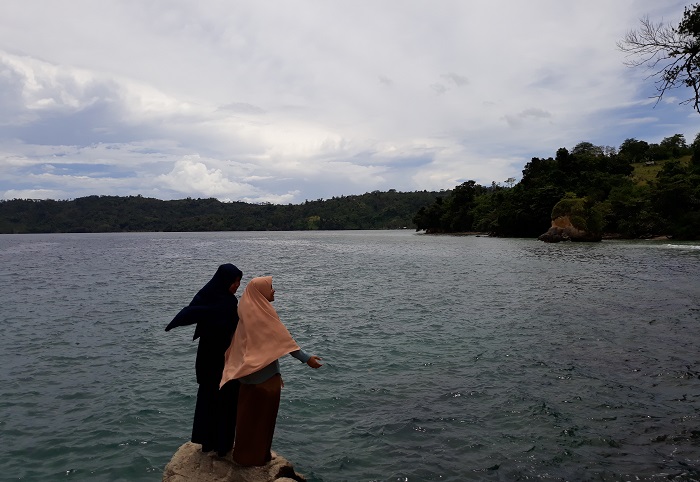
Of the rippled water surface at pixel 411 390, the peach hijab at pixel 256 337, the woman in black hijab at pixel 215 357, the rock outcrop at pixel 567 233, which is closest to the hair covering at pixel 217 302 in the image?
the woman in black hijab at pixel 215 357

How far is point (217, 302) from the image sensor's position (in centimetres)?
558

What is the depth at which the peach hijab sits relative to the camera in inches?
208

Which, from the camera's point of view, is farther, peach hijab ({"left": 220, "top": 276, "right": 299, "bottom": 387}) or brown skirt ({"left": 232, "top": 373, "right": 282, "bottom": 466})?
brown skirt ({"left": 232, "top": 373, "right": 282, "bottom": 466})

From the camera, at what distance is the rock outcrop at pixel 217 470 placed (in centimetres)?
544

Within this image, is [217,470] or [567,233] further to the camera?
[567,233]

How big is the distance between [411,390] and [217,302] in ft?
21.8

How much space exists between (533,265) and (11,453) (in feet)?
128

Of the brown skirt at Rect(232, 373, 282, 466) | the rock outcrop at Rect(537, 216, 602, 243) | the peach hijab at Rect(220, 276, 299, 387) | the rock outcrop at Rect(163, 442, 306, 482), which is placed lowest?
the rock outcrop at Rect(163, 442, 306, 482)

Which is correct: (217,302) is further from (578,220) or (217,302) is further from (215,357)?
(578,220)

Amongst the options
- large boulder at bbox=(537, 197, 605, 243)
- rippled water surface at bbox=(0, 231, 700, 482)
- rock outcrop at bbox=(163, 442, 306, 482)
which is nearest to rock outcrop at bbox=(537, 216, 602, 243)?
large boulder at bbox=(537, 197, 605, 243)

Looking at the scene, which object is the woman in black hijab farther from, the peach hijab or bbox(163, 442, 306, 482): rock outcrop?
the peach hijab

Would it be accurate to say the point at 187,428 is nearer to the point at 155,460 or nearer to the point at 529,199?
the point at 155,460

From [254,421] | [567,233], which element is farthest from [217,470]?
[567,233]

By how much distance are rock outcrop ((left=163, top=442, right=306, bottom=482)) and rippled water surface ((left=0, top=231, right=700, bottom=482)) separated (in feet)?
5.80
